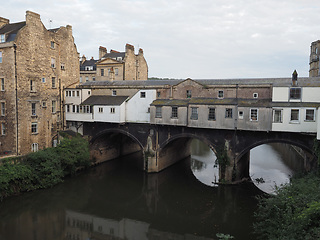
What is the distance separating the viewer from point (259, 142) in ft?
81.0

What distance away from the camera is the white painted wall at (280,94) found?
23225mm

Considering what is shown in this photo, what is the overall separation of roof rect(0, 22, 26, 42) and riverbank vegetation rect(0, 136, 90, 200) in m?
12.6

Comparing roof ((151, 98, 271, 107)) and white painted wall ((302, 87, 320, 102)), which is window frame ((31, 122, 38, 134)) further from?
white painted wall ((302, 87, 320, 102))

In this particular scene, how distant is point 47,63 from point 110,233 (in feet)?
70.9

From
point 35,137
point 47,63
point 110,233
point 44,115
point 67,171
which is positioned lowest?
point 110,233

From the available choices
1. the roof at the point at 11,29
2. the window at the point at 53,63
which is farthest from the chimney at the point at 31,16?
the window at the point at 53,63

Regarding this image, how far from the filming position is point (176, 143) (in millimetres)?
33750

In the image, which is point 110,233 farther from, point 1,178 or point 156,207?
point 1,178

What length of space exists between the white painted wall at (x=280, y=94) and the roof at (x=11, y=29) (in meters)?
27.1

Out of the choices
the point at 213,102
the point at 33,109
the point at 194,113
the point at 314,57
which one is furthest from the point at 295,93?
the point at 314,57

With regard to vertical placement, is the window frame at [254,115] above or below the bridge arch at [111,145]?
above

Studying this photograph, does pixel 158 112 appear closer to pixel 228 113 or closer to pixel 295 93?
pixel 228 113

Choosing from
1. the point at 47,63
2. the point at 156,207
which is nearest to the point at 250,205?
the point at 156,207

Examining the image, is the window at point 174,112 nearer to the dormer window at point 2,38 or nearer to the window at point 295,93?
the window at point 295,93
